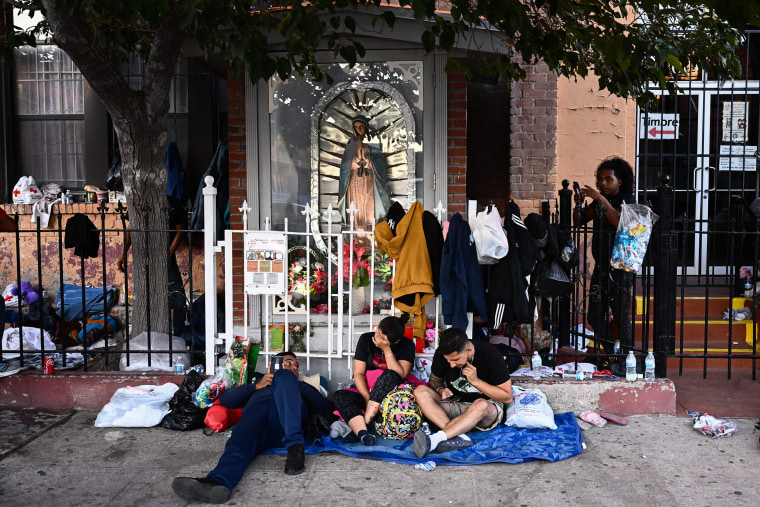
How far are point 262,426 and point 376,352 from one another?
115 cm

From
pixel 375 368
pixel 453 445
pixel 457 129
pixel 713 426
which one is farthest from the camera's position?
pixel 457 129

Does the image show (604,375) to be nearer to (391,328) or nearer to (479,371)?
(479,371)

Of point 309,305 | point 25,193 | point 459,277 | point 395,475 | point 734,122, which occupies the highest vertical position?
point 734,122

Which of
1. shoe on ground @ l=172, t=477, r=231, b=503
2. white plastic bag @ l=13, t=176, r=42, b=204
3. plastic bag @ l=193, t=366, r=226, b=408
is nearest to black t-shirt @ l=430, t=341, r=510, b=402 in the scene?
plastic bag @ l=193, t=366, r=226, b=408

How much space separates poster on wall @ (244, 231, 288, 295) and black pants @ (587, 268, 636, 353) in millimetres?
2694

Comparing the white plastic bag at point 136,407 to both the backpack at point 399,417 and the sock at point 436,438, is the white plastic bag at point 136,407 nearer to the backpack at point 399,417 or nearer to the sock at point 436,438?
the backpack at point 399,417

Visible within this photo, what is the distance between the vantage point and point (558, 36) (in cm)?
555

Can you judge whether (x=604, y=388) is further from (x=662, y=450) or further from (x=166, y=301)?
(x=166, y=301)

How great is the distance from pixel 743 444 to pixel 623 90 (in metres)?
2.89

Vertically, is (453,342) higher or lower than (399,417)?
higher

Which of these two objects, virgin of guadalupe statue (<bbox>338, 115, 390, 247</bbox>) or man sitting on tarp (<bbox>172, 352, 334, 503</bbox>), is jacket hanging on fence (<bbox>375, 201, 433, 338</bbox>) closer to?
man sitting on tarp (<bbox>172, 352, 334, 503</bbox>)

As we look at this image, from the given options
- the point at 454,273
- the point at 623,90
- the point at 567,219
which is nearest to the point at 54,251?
the point at 454,273

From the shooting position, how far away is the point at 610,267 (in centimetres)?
634

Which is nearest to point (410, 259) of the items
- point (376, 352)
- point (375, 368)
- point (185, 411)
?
point (376, 352)
